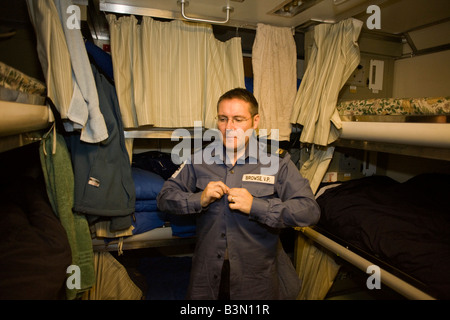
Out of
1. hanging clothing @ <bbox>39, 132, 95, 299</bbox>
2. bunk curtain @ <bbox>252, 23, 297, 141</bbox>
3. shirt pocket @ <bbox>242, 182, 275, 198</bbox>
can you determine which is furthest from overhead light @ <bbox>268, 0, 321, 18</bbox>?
hanging clothing @ <bbox>39, 132, 95, 299</bbox>

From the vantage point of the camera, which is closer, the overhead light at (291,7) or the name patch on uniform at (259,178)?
the name patch on uniform at (259,178)

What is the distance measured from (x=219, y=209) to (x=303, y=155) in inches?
43.7

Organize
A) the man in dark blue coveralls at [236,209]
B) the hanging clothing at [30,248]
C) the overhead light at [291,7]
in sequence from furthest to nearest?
the overhead light at [291,7], the man in dark blue coveralls at [236,209], the hanging clothing at [30,248]

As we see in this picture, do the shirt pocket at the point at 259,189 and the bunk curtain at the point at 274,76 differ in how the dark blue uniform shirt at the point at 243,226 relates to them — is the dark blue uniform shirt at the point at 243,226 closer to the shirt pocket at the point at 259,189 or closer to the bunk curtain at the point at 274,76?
the shirt pocket at the point at 259,189

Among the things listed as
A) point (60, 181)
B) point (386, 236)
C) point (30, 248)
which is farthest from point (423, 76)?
point (30, 248)

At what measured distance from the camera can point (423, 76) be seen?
2.16 meters

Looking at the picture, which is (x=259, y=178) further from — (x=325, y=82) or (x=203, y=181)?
(x=325, y=82)

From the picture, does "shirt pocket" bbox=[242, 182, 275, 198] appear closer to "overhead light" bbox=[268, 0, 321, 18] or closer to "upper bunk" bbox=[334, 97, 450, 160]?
"upper bunk" bbox=[334, 97, 450, 160]

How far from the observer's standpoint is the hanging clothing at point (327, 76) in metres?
1.67

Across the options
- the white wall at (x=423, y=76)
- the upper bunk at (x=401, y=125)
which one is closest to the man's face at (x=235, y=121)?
the upper bunk at (x=401, y=125)

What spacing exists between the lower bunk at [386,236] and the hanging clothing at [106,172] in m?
1.32

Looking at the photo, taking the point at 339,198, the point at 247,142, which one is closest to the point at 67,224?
the point at 247,142

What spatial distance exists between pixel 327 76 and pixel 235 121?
835mm

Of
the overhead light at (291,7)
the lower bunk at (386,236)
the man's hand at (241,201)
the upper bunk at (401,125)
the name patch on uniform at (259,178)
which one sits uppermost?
the overhead light at (291,7)
